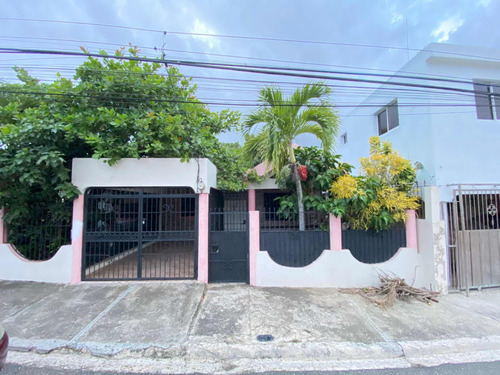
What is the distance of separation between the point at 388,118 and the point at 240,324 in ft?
27.5

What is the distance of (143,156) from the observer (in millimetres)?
5605

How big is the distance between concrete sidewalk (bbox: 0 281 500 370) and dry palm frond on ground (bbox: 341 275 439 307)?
0.16 m

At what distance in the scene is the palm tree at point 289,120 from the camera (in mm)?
4902

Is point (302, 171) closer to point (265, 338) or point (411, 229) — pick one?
point (411, 229)

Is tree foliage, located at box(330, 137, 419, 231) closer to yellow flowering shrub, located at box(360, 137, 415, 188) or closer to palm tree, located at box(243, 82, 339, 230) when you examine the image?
yellow flowering shrub, located at box(360, 137, 415, 188)


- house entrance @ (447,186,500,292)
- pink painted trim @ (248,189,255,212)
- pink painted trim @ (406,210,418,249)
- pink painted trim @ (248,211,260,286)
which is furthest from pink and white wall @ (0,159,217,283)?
house entrance @ (447,186,500,292)

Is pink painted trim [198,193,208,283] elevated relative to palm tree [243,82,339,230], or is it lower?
lower

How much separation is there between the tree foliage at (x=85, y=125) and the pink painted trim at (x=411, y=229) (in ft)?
15.9

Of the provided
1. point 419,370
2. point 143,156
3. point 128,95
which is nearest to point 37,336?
point 143,156

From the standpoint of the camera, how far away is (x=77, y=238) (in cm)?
495

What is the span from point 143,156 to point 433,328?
21.6ft

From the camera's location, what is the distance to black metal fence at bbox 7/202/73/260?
5254 millimetres

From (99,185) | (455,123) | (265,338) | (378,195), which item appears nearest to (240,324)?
(265,338)

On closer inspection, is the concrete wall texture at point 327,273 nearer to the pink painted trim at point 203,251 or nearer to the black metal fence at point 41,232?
the pink painted trim at point 203,251
